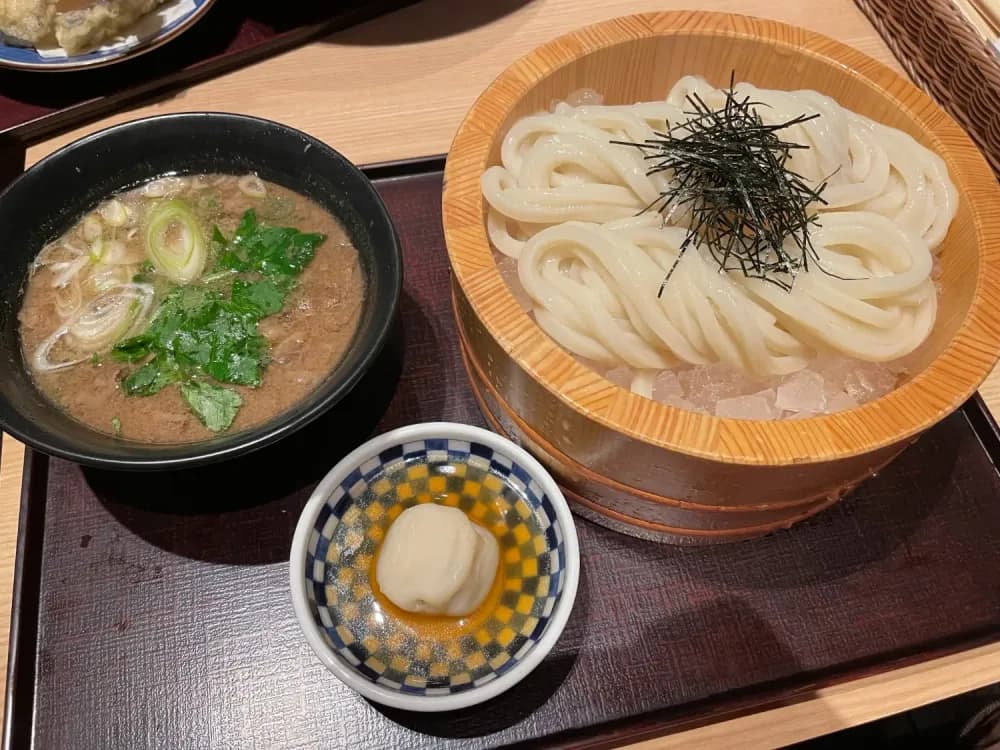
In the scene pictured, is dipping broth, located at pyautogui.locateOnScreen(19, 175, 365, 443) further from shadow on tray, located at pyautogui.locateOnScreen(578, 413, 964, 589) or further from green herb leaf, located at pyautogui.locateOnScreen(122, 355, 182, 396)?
shadow on tray, located at pyautogui.locateOnScreen(578, 413, 964, 589)

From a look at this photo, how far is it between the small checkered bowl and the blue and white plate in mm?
1425

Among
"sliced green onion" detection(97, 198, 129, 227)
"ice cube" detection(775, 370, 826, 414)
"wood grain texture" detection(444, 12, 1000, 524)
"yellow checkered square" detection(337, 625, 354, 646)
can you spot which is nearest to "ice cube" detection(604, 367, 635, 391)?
"wood grain texture" detection(444, 12, 1000, 524)

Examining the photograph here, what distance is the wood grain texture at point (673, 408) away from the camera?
115cm

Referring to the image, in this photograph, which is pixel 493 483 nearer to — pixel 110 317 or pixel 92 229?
pixel 110 317

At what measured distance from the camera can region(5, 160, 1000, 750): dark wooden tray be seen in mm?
1293

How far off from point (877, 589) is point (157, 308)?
5.21ft

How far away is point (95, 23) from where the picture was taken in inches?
75.6

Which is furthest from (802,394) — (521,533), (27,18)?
(27,18)

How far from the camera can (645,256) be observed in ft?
4.47

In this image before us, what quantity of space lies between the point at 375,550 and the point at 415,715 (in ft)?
0.98

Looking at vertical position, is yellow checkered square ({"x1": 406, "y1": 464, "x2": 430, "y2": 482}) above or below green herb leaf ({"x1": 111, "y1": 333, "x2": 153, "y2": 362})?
above

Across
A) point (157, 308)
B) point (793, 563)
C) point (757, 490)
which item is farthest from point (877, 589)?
point (157, 308)

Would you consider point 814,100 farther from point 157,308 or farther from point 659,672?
point 157,308

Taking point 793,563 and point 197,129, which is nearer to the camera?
point 793,563
